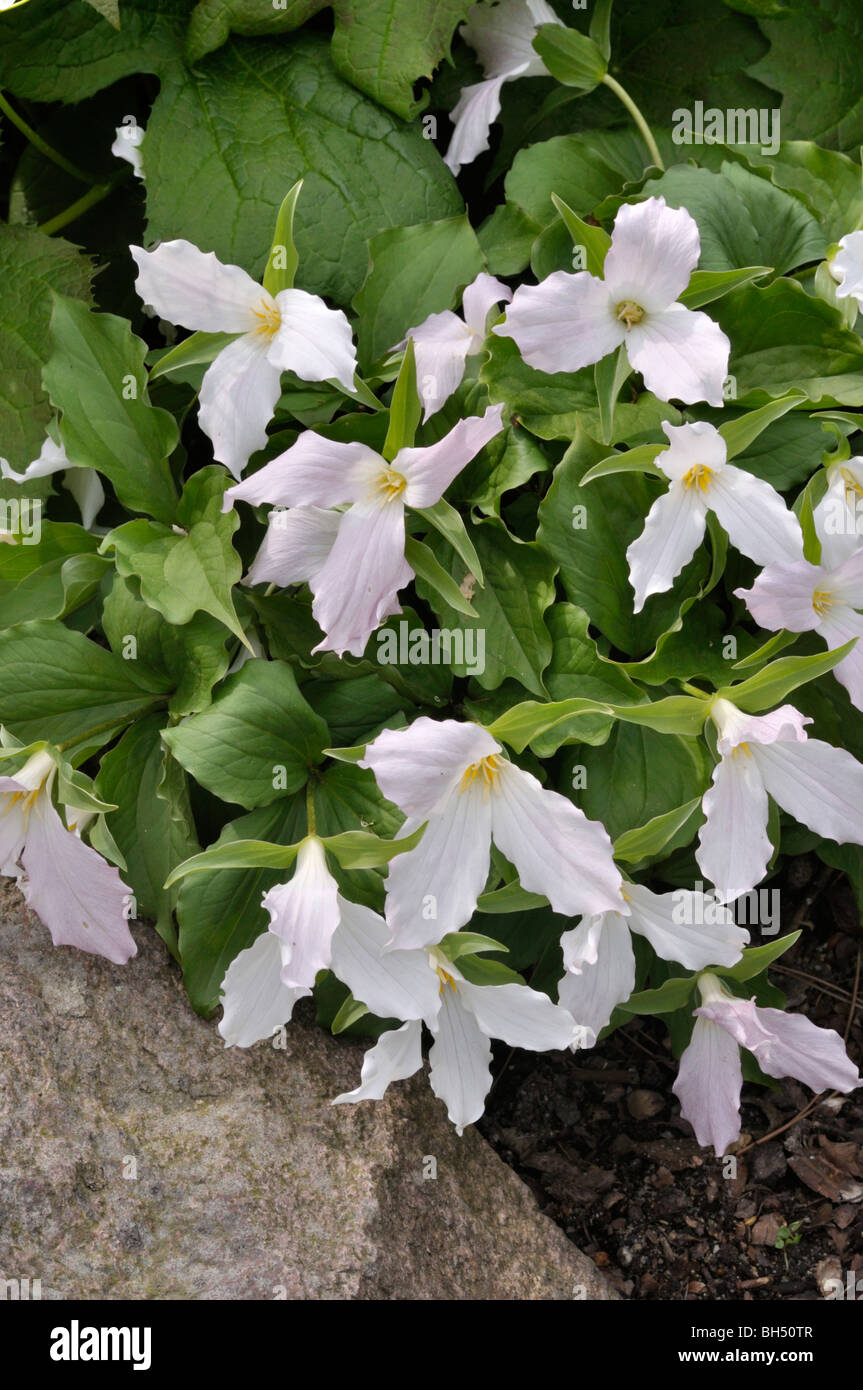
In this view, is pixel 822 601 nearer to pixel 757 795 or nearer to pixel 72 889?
pixel 757 795

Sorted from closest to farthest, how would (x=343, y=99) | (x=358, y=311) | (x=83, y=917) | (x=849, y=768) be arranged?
(x=849, y=768)
(x=83, y=917)
(x=358, y=311)
(x=343, y=99)

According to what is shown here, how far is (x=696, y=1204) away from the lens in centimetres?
154

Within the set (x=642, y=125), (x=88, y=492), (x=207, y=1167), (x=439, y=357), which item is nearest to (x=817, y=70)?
(x=642, y=125)

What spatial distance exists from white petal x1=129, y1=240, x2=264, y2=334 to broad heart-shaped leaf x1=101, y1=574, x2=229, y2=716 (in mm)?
274

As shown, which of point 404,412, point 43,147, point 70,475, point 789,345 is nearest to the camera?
point 404,412

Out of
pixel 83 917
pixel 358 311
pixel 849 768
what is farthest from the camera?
pixel 358 311

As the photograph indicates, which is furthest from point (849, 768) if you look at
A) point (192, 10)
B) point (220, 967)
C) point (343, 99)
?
point (192, 10)

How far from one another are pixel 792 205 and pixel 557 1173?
119cm

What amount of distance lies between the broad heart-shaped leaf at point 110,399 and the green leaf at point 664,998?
2.42ft

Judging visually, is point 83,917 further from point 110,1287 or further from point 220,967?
point 110,1287

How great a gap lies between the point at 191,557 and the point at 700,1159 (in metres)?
0.99

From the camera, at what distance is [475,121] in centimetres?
147

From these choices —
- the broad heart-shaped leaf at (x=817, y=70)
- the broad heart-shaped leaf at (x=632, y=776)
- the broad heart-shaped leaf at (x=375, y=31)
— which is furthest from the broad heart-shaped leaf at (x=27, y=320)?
the broad heart-shaped leaf at (x=817, y=70)

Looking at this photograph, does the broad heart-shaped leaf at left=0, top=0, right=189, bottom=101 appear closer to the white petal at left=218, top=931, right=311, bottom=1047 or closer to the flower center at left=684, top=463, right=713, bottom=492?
the flower center at left=684, top=463, right=713, bottom=492
